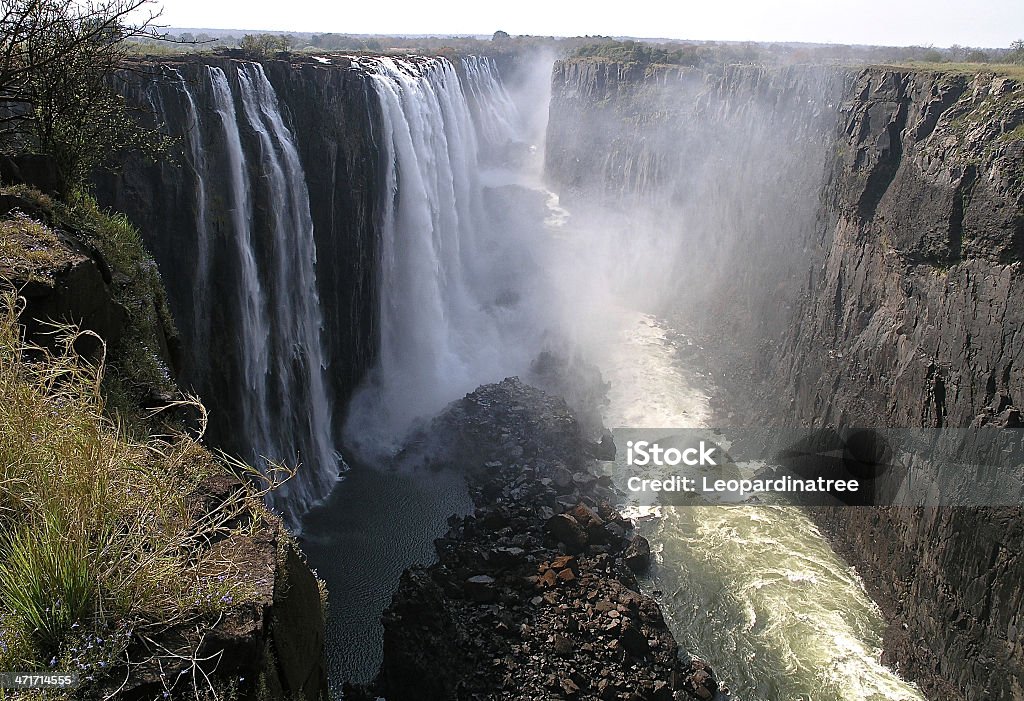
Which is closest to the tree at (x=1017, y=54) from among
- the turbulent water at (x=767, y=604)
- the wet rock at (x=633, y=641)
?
the turbulent water at (x=767, y=604)

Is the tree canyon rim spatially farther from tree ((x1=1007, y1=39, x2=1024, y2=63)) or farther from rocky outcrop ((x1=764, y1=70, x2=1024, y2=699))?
tree ((x1=1007, y1=39, x2=1024, y2=63))

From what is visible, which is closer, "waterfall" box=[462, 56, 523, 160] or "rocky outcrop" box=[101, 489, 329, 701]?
"rocky outcrop" box=[101, 489, 329, 701]

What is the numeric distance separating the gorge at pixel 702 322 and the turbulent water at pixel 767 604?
7 cm

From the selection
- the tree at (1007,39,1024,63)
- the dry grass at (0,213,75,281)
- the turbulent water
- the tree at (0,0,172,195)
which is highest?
the tree at (1007,39,1024,63)

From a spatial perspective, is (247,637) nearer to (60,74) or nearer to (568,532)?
(60,74)

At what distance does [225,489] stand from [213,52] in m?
20.7

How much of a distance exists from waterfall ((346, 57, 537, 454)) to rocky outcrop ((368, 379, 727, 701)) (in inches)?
186

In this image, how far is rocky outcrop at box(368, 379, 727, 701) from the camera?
13.3 meters

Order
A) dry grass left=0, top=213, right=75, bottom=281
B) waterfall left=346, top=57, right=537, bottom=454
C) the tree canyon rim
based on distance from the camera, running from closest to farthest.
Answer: dry grass left=0, top=213, right=75, bottom=281, the tree canyon rim, waterfall left=346, top=57, right=537, bottom=454

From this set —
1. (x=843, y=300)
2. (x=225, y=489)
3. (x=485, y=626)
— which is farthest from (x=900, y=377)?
(x=225, y=489)

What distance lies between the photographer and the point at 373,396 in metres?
24.8

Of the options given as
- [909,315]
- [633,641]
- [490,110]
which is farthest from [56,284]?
[490,110]

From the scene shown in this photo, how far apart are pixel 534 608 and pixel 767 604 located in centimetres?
551

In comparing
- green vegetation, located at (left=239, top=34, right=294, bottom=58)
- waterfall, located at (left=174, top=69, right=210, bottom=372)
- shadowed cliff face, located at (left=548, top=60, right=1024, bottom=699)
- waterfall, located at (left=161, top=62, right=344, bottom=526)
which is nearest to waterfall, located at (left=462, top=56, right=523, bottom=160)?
green vegetation, located at (left=239, top=34, right=294, bottom=58)
